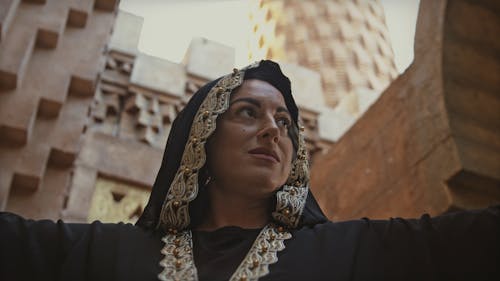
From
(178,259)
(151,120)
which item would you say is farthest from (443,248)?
(151,120)

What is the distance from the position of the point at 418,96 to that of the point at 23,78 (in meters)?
2.46

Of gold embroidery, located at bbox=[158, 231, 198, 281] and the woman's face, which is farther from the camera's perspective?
the woman's face

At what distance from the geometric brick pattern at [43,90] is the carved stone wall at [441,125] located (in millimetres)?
2033

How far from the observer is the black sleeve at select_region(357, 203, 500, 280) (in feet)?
5.74

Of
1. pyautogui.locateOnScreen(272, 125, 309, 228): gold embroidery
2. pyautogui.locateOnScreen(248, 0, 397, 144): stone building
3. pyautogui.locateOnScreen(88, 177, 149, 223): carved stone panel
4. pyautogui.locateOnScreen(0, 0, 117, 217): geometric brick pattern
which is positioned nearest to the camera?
pyautogui.locateOnScreen(272, 125, 309, 228): gold embroidery

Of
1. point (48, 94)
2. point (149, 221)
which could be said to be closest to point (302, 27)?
point (48, 94)

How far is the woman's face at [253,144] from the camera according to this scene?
2.09 metres

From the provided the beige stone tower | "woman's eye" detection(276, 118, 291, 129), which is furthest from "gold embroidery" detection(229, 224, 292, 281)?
the beige stone tower

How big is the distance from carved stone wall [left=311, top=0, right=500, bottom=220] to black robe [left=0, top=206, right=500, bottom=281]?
1.91m

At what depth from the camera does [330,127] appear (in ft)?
22.6

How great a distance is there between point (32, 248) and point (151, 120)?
162 inches

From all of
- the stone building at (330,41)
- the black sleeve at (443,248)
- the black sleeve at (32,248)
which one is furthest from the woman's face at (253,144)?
the stone building at (330,41)

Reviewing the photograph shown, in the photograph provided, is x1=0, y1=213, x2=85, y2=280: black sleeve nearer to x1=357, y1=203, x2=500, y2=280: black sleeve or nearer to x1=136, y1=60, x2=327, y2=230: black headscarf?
x1=136, y1=60, x2=327, y2=230: black headscarf

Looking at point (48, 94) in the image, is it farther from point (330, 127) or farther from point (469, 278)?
point (330, 127)
